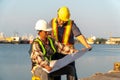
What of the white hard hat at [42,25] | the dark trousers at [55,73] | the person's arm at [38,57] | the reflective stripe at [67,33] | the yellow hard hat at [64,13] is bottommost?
the dark trousers at [55,73]

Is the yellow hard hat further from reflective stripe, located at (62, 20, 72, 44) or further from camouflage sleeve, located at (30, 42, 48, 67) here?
camouflage sleeve, located at (30, 42, 48, 67)

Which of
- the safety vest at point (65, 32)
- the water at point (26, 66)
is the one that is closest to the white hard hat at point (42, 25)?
the safety vest at point (65, 32)

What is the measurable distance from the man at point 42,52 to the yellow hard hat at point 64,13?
373mm

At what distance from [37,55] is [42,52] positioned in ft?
0.42

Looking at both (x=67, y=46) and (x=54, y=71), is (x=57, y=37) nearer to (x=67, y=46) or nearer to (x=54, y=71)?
(x=67, y=46)

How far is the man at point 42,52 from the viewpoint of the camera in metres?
6.61

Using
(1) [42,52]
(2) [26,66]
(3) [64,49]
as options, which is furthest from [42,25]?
(2) [26,66]

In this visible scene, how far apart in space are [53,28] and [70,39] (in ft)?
1.11

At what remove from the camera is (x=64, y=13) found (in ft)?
23.2

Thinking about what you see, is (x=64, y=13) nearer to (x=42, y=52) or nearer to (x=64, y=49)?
(x=64, y=49)

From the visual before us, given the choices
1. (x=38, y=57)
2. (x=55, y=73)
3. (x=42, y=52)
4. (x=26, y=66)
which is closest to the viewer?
(x=38, y=57)

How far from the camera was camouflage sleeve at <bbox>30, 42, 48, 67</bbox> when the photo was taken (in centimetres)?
658

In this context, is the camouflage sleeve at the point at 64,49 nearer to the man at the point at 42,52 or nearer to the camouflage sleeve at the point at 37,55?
the man at the point at 42,52

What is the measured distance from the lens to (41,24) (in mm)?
6770
